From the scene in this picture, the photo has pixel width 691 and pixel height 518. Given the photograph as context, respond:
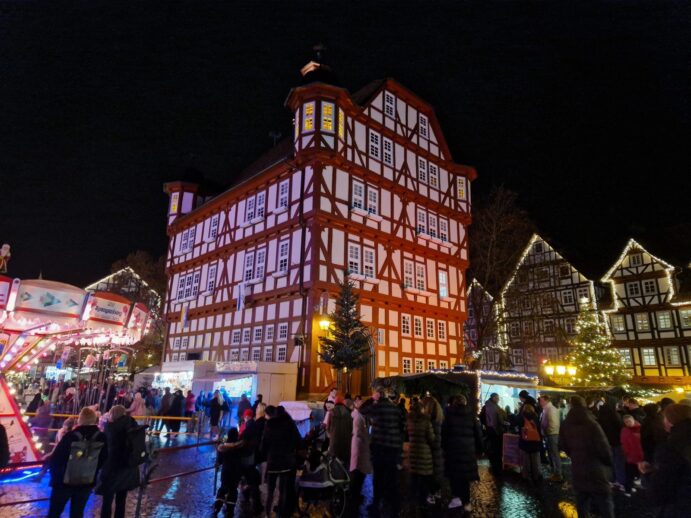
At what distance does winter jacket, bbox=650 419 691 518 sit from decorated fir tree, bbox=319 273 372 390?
16162 mm

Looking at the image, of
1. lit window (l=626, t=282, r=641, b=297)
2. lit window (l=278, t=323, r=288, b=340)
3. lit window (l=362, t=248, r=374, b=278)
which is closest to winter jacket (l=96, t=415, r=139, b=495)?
lit window (l=278, t=323, r=288, b=340)

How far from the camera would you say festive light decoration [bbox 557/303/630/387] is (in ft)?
97.7

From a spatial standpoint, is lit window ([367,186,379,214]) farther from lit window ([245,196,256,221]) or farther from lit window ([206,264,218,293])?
lit window ([206,264,218,293])

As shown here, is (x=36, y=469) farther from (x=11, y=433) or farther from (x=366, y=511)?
(x=366, y=511)

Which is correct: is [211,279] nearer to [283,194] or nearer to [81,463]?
[283,194]

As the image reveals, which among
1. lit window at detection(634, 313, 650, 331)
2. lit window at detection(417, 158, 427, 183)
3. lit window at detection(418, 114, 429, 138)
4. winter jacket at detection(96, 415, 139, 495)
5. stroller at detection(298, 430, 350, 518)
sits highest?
lit window at detection(418, 114, 429, 138)

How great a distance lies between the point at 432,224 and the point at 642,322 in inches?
874

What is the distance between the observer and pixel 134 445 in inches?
256

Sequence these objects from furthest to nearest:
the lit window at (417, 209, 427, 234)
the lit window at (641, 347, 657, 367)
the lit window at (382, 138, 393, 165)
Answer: the lit window at (641, 347, 657, 367) < the lit window at (417, 209, 427, 234) < the lit window at (382, 138, 393, 165)

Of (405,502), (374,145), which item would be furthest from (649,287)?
(405,502)

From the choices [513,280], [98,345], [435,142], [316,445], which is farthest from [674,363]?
[98,345]

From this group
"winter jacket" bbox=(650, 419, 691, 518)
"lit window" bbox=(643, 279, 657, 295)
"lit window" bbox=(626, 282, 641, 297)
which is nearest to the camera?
"winter jacket" bbox=(650, 419, 691, 518)

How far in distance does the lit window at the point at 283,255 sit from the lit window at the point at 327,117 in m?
6.89

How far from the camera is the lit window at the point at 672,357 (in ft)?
117
